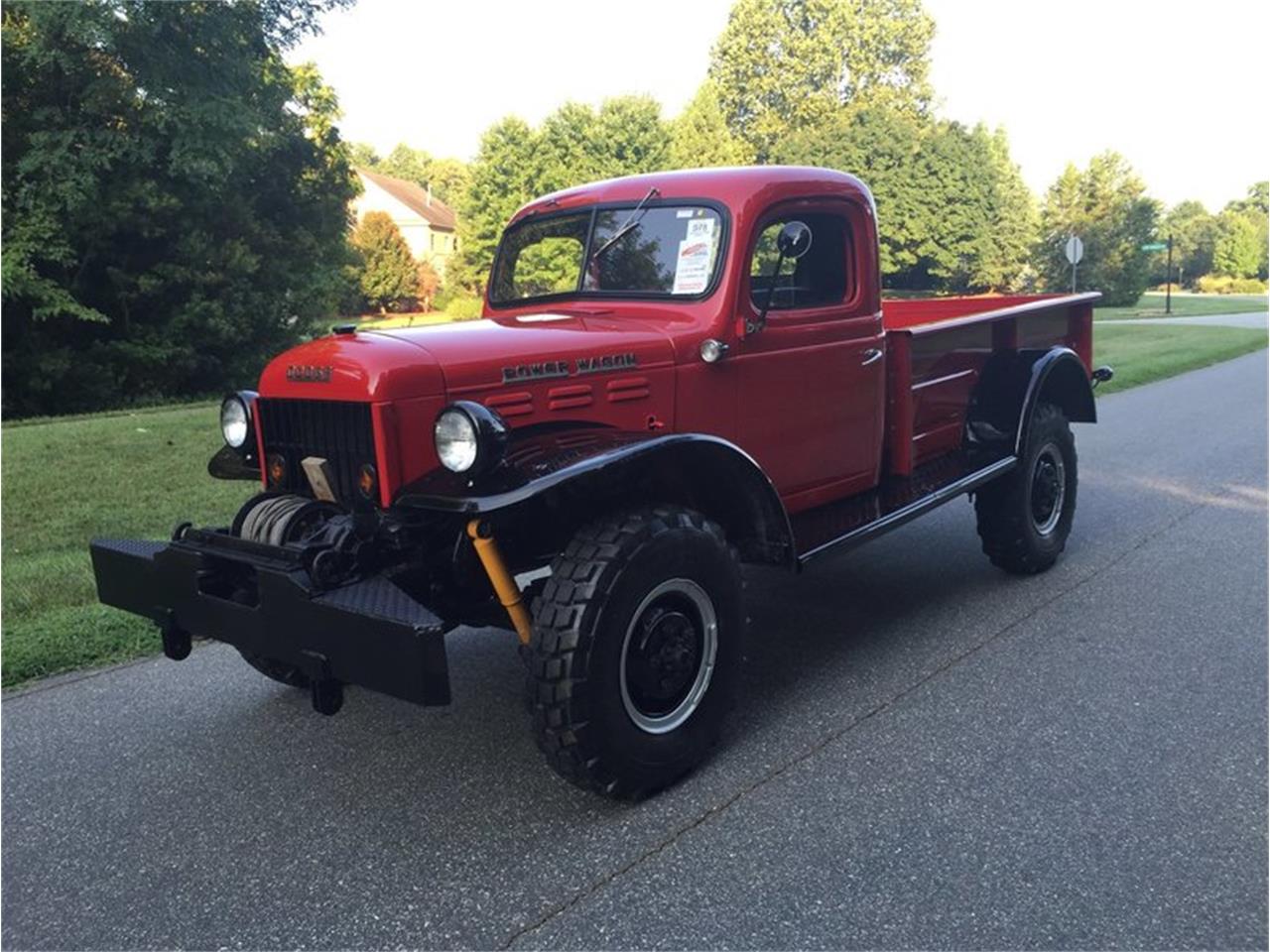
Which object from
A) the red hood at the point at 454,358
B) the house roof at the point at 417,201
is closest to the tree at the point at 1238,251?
the house roof at the point at 417,201

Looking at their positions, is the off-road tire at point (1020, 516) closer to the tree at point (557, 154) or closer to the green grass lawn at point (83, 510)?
the green grass lawn at point (83, 510)

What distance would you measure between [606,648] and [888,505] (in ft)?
7.03

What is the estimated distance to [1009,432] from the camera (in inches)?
214

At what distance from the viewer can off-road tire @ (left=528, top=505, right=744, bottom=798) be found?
3008 mm

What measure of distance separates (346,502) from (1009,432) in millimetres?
3642

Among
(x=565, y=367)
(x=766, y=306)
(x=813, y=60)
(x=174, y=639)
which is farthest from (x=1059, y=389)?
(x=813, y=60)

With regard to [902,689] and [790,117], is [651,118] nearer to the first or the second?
[790,117]

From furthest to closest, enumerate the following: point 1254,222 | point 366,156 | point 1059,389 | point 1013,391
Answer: point 366,156
point 1254,222
point 1059,389
point 1013,391

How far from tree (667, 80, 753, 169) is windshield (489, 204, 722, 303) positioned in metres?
40.3

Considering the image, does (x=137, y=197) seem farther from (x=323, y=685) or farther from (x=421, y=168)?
(x=421, y=168)

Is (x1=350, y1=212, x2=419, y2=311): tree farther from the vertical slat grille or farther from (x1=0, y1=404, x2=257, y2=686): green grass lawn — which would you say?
the vertical slat grille

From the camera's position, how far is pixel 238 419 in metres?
3.77

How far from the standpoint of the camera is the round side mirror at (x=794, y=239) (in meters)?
3.69

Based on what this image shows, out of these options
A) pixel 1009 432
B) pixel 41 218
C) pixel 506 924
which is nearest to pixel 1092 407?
pixel 1009 432
